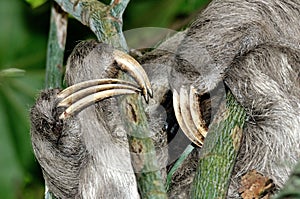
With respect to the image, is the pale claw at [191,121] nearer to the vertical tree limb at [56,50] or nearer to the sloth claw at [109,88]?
the sloth claw at [109,88]

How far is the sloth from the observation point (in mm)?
Result: 2023

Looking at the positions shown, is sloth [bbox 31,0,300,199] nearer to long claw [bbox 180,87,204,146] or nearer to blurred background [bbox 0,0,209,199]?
long claw [bbox 180,87,204,146]

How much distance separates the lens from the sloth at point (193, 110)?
79.7 inches

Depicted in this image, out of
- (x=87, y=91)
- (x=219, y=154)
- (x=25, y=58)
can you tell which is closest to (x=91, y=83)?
(x=87, y=91)

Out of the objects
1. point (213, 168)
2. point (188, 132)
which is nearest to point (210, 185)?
point (213, 168)

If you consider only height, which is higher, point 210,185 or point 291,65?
point 291,65

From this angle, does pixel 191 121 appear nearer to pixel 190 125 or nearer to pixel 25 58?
pixel 190 125

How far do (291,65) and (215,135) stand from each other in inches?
16.1

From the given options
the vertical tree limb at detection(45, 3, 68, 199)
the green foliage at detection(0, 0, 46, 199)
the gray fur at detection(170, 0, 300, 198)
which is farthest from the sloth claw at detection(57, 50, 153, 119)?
the green foliage at detection(0, 0, 46, 199)

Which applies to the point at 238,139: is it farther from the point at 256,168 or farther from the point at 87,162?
the point at 87,162

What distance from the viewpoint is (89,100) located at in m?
1.84

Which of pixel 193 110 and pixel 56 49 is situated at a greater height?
pixel 56 49

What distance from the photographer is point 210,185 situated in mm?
1691

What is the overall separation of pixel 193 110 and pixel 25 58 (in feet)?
4.96
